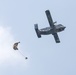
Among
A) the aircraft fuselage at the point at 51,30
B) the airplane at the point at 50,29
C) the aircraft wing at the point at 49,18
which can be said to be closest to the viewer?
the aircraft wing at the point at 49,18

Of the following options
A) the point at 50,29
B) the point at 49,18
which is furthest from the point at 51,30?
the point at 49,18

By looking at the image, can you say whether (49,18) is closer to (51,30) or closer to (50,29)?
(50,29)

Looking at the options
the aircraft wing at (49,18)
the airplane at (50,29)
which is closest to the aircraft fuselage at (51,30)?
the airplane at (50,29)

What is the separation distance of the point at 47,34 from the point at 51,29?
1.78 m

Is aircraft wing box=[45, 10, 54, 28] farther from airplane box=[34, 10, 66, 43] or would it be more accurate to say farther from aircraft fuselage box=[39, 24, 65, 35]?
aircraft fuselage box=[39, 24, 65, 35]

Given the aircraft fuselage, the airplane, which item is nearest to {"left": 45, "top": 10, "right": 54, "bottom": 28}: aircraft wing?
the airplane

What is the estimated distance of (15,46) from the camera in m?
76.1

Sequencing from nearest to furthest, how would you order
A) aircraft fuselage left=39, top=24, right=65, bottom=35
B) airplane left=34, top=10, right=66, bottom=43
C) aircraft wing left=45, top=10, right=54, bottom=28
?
1. aircraft wing left=45, top=10, right=54, bottom=28
2. airplane left=34, top=10, right=66, bottom=43
3. aircraft fuselage left=39, top=24, right=65, bottom=35

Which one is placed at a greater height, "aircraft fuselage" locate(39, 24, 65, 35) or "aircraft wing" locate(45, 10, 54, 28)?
"aircraft wing" locate(45, 10, 54, 28)

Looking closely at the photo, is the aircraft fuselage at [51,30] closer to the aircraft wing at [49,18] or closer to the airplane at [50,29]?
the airplane at [50,29]

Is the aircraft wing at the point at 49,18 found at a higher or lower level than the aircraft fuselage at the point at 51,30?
higher

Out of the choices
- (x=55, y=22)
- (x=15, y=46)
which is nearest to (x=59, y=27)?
(x=55, y=22)

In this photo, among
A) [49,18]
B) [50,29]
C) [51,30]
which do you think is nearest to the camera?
[49,18]

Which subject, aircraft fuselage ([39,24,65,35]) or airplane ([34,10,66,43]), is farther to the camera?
aircraft fuselage ([39,24,65,35])
